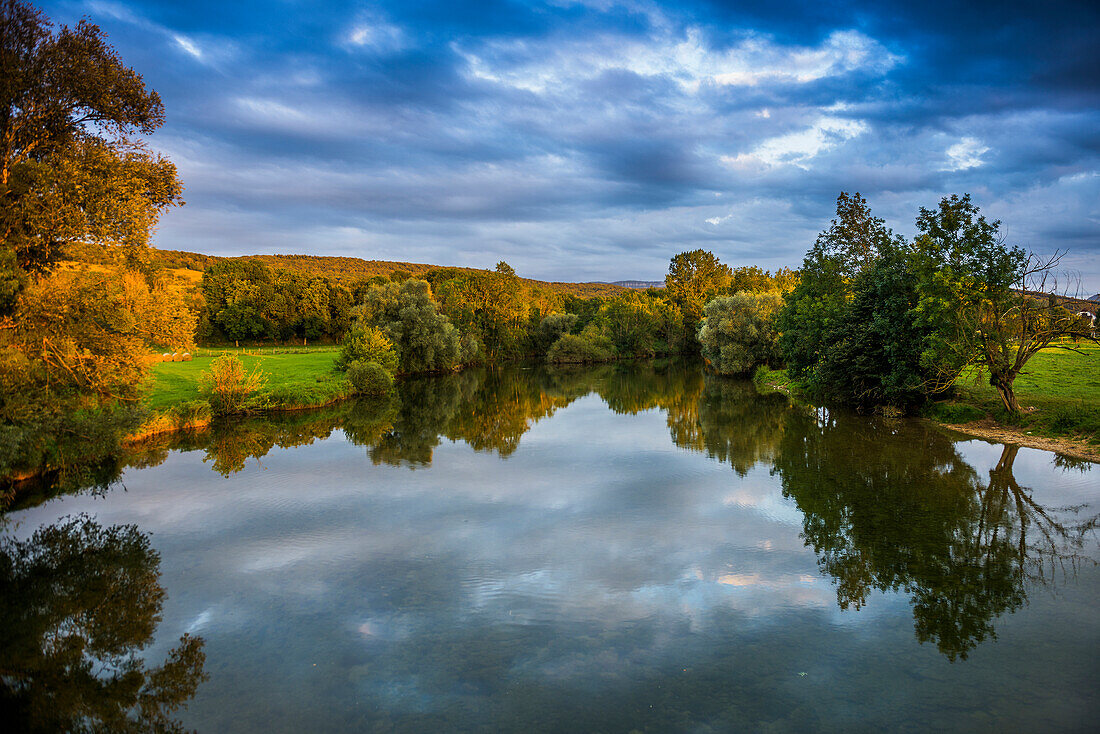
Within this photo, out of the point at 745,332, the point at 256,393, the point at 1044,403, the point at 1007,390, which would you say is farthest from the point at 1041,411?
the point at 256,393

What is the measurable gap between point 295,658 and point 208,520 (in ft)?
25.4

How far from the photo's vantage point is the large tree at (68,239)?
46.0ft

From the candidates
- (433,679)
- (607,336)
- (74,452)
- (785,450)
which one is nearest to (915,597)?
(433,679)

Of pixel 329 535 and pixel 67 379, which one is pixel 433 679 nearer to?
pixel 329 535

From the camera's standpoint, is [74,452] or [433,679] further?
[74,452]

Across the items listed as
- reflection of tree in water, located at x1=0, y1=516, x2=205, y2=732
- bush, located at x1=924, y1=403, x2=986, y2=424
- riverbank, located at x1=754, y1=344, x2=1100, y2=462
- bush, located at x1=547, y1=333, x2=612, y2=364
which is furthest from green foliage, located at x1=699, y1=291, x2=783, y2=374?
reflection of tree in water, located at x1=0, y1=516, x2=205, y2=732

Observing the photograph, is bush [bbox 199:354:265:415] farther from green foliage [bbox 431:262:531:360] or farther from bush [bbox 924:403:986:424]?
green foliage [bbox 431:262:531:360]

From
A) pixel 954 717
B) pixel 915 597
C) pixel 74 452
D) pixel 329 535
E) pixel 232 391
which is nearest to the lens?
pixel 954 717

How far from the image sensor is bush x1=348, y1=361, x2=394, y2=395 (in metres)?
35.4

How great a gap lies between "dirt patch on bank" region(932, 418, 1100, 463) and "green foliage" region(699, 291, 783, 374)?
2265 cm

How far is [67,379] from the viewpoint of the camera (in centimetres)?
1537

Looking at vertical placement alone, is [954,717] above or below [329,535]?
above

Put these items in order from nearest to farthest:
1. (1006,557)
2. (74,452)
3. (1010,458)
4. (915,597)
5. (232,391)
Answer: (915,597) < (1006,557) < (74,452) < (1010,458) < (232,391)

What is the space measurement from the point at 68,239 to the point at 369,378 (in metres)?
21.2
